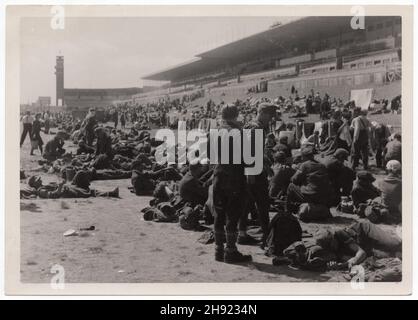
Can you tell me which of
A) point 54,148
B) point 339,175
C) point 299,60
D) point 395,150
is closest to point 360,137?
point 395,150

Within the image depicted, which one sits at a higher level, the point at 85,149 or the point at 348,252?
the point at 85,149

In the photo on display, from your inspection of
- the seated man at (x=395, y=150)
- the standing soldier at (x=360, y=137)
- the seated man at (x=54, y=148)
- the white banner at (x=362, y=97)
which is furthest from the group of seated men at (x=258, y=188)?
the white banner at (x=362, y=97)

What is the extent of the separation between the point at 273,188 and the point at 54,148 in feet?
23.7

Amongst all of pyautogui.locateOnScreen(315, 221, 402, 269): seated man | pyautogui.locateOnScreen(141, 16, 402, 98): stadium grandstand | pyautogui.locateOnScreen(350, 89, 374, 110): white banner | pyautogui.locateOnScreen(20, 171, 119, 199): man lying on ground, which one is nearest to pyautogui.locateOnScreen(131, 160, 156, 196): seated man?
pyautogui.locateOnScreen(20, 171, 119, 199): man lying on ground

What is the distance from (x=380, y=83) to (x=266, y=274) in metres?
10.4

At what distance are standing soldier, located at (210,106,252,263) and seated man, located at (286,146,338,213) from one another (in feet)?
5.76

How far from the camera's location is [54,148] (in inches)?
485

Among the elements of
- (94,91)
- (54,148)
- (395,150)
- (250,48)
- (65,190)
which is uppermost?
(250,48)

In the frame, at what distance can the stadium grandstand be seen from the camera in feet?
47.8

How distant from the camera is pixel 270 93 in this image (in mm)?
18672

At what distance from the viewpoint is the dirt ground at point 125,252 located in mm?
5348

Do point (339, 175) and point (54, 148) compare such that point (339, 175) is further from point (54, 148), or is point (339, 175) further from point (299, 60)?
point (299, 60)

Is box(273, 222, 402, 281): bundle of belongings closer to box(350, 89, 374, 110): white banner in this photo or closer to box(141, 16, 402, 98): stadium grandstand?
box(141, 16, 402, 98): stadium grandstand
